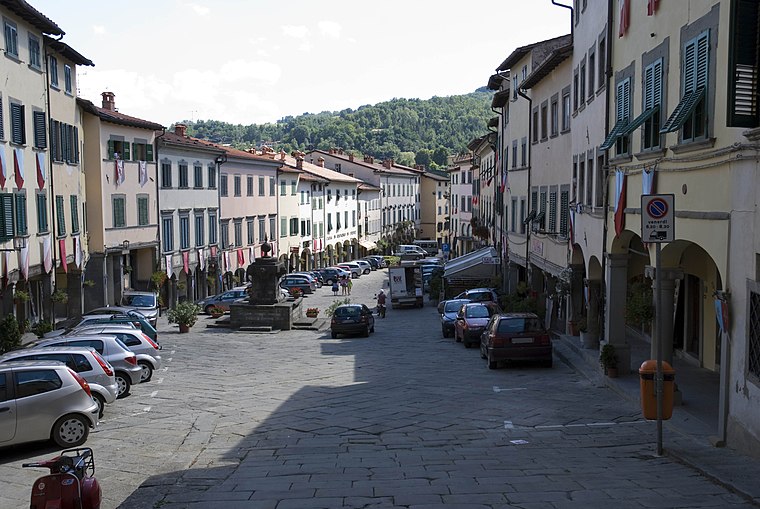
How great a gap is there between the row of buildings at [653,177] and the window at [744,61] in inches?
0.5

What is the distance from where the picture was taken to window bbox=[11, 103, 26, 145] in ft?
86.7

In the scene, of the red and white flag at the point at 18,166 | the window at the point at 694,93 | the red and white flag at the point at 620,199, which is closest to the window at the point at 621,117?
the red and white flag at the point at 620,199

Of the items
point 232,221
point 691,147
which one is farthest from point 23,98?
point 232,221

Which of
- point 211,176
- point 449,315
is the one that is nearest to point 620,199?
point 449,315

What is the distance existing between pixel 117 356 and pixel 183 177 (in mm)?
29609

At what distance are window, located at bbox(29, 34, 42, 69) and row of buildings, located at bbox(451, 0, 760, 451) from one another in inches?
708

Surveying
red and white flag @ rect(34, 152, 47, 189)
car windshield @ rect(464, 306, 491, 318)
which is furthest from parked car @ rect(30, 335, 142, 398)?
car windshield @ rect(464, 306, 491, 318)

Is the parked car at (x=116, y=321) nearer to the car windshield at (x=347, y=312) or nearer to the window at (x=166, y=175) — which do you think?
the car windshield at (x=347, y=312)

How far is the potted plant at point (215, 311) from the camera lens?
3850 cm

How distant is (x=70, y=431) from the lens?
13.4 metres

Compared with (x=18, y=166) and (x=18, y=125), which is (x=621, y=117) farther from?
(x=18, y=125)

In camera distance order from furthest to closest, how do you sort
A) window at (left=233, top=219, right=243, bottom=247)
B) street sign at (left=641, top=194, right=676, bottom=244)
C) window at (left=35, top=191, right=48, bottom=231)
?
window at (left=233, top=219, right=243, bottom=247), window at (left=35, top=191, right=48, bottom=231), street sign at (left=641, top=194, right=676, bottom=244)

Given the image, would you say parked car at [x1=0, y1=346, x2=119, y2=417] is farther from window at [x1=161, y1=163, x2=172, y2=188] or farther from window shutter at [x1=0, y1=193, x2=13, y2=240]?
window at [x1=161, y1=163, x2=172, y2=188]

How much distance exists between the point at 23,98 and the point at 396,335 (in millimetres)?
16577
